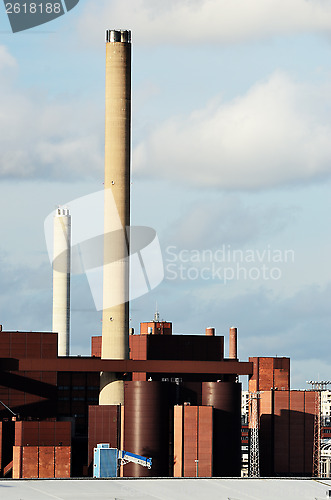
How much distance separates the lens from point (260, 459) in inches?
5217

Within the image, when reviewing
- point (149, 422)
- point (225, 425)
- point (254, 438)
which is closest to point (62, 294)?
point (254, 438)

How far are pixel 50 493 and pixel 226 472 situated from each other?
133 feet

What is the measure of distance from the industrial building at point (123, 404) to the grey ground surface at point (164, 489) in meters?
24.9

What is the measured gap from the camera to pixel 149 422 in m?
113

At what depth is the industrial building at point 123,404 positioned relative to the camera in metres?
111

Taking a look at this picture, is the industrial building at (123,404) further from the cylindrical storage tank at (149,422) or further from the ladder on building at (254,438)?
the ladder on building at (254,438)

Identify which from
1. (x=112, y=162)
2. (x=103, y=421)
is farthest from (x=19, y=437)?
(x=112, y=162)

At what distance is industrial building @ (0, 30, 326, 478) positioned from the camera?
364 ft

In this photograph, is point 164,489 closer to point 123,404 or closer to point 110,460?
point 110,460

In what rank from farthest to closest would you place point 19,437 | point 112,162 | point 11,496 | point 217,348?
point 217,348 → point 112,162 → point 19,437 → point 11,496

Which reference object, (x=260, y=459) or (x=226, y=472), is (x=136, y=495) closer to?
(x=226, y=472)

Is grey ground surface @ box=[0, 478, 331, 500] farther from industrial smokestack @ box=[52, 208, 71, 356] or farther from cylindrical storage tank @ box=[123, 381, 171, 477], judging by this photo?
industrial smokestack @ box=[52, 208, 71, 356]

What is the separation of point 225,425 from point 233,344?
4846 centimetres

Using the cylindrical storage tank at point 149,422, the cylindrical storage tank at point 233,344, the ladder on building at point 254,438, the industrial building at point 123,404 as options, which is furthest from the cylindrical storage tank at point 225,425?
the cylindrical storage tank at point 233,344
